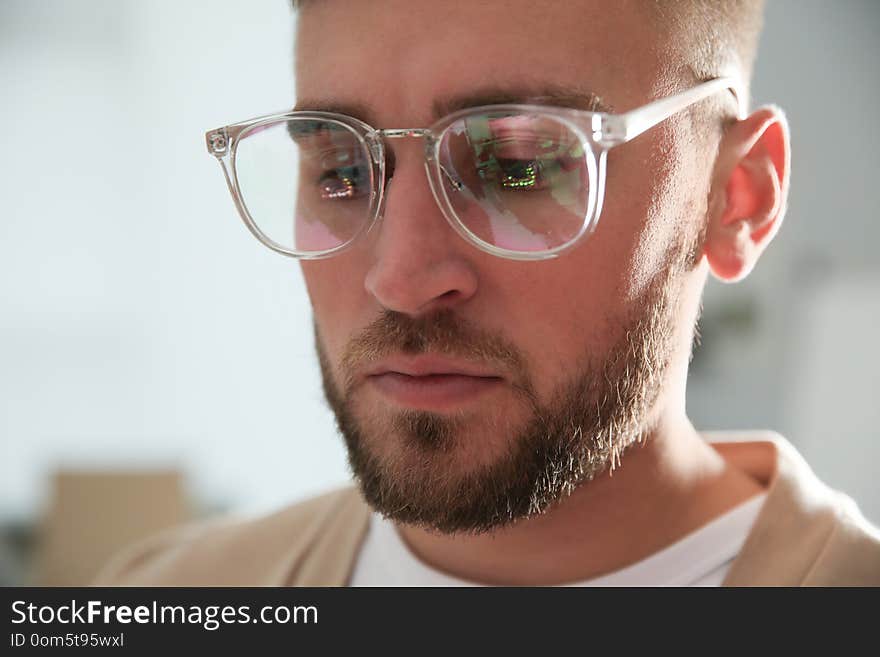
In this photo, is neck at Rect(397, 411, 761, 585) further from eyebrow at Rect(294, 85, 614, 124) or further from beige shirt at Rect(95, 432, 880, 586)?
eyebrow at Rect(294, 85, 614, 124)

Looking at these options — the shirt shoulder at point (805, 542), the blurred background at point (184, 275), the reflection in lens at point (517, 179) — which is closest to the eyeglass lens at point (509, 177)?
the reflection in lens at point (517, 179)

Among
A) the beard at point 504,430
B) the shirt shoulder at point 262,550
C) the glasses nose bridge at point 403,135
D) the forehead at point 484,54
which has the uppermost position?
the forehead at point 484,54

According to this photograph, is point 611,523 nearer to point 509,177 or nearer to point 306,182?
point 509,177

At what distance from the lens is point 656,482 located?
1.14 m

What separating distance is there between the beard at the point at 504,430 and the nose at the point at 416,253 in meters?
0.03

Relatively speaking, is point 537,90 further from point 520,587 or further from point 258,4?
point 258,4

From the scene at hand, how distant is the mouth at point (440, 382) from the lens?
39.4 inches

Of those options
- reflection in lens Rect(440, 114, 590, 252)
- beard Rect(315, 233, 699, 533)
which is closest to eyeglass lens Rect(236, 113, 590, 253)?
reflection in lens Rect(440, 114, 590, 252)

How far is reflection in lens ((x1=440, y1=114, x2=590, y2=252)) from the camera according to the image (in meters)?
0.95

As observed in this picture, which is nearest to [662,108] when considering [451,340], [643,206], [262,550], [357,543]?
[643,206]

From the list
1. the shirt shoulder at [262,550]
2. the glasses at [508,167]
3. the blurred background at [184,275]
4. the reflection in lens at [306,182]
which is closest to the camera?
the glasses at [508,167]

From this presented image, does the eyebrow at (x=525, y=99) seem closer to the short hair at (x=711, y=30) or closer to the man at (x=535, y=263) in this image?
the man at (x=535, y=263)
